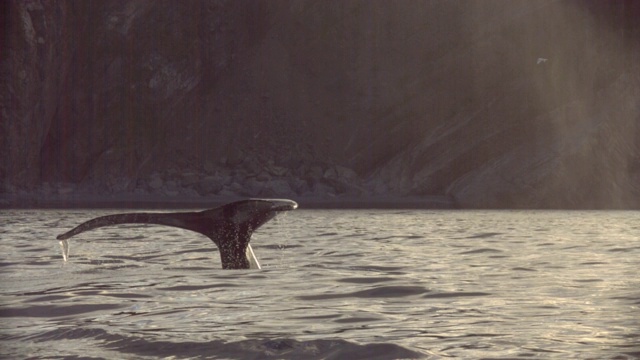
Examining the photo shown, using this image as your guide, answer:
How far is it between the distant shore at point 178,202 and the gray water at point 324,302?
119 ft

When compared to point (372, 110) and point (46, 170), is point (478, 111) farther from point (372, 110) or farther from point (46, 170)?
point (46, 170)

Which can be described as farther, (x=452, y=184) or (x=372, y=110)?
(x=372, y=110)

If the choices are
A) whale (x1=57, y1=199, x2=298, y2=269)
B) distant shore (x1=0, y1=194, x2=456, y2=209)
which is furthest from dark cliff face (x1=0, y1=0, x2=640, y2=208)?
whale (x1=57, y1=199, x2=298, y2=269)

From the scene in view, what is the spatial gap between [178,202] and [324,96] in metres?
16.6

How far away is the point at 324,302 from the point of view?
10766 mm

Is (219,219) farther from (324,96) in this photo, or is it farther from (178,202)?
(324,96)

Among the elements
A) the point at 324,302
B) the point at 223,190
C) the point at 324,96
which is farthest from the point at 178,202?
the point at 324,302

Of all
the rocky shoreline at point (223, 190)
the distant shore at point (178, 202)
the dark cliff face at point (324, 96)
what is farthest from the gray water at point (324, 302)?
the dark cliff face at point (324, 96)

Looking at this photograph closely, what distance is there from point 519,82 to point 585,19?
5.93 m

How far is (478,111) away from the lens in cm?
6694

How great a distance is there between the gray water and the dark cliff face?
137 ft

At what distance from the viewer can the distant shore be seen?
5691 centimetres

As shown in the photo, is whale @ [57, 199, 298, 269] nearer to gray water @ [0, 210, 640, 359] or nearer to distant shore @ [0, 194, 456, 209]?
gray water @ [0, 210, 640, 359]

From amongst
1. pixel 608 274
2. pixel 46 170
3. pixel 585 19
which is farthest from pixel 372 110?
pixel 608 274
